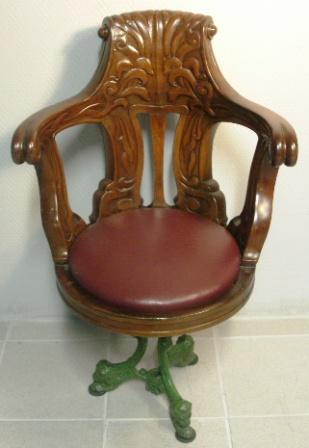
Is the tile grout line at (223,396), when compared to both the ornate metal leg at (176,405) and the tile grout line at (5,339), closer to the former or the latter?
the ornate metal leg at (176,405)

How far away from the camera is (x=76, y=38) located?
5.31 feet

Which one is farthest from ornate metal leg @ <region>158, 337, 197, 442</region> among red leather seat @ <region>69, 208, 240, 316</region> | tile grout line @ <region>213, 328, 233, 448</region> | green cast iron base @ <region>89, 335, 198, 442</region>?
red leather seat @ <region>69, 208, 240, 316</region>

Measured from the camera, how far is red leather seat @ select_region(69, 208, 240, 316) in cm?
128

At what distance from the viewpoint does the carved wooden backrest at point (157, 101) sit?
4.97ft

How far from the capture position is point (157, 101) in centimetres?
160

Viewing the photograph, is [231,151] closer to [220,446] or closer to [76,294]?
[76,294]

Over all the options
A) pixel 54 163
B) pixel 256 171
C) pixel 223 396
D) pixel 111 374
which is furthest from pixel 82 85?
pixel 223 396

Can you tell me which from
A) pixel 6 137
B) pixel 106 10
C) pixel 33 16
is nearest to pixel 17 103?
pixel 6 137

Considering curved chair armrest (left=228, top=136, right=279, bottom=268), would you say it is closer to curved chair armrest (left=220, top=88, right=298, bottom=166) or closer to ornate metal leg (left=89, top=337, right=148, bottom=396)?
curved chair armrest (left=220, top=88, right=298, bottom=166)

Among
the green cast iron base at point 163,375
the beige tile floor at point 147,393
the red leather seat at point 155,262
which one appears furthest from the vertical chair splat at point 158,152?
the beige tile floor at point 147,393

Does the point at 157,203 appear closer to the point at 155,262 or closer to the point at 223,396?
the point at 155,262

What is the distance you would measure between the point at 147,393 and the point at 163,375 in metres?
0.15

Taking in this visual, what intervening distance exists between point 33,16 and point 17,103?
10.5 inches

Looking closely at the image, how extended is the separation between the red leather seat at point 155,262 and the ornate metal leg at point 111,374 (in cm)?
44
